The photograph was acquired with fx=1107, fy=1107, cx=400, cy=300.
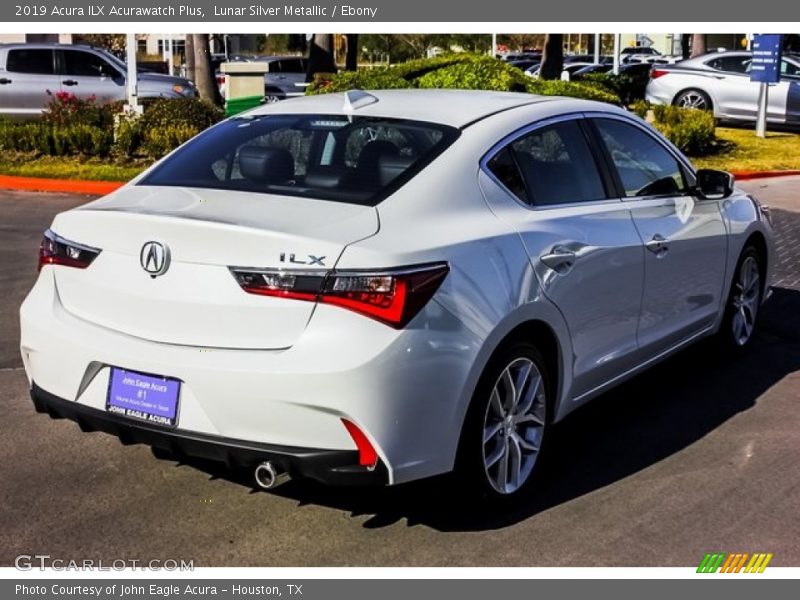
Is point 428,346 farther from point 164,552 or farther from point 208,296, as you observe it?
point 164,552

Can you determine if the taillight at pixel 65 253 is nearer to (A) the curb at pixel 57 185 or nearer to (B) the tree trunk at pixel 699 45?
(A) the curb at pixel 57 185

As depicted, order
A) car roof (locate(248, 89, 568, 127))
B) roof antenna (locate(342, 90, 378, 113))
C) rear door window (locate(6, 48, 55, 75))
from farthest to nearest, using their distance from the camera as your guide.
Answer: rear door window (locate(6, 48, 55, 75)) → roof antenna (locate(342, 90, 378, 113)) → car roof (locate(248, 89, 568, 127))

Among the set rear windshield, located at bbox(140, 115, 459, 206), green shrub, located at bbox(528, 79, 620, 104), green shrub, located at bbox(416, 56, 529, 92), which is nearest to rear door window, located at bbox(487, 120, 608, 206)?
rear windshield, located at bbox(140, 115, 459, 206)

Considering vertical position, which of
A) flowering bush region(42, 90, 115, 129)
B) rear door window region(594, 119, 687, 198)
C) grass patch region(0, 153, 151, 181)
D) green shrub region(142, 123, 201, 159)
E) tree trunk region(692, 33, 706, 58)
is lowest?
grass patch region(0, 153, 151, 181)

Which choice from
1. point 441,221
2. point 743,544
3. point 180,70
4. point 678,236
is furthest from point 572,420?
point 180,70

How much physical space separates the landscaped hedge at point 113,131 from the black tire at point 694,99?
10150 mm

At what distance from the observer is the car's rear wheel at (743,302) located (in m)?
6.69

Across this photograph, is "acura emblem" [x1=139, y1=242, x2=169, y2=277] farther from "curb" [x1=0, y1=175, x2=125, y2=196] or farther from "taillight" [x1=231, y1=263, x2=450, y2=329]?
"curb" [x1=0, y1=175, x2=125, y2=196]

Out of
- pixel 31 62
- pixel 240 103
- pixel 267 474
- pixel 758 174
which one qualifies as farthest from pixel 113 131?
pixel 267 474

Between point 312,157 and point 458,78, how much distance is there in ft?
33.7

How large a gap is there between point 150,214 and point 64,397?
2.60ft

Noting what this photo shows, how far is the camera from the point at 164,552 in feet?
13.5

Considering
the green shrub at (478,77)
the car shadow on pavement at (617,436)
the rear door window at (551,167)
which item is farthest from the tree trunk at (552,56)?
the rear door window at (551,167)

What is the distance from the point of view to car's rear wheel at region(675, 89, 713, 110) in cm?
2239
